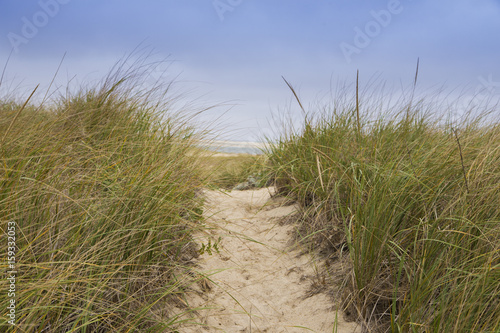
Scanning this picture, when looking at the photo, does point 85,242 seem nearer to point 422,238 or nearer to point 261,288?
point 261,288

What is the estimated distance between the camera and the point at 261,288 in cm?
277

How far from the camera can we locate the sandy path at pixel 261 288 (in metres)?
2.34

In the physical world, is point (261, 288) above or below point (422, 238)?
below

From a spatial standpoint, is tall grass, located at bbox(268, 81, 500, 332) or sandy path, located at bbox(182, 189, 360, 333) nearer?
tall grass, located at bbox(268, 81, 500, 332)

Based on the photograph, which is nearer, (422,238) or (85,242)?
(85,242)

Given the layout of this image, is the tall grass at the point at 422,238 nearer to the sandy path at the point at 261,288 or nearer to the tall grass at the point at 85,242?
the sandy path at the point at 261,288

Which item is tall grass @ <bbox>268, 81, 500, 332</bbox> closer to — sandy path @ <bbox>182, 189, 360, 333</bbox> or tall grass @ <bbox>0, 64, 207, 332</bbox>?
sandy path @ <bbox>182, 189, 360, 333</bbox>

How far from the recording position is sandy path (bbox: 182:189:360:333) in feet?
7.69

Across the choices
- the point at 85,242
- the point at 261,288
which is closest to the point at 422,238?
the point at 261,288

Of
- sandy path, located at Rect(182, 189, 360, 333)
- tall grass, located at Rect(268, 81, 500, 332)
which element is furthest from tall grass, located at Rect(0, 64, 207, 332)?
tall grass, located at Rect(268, 81, 500, 332)

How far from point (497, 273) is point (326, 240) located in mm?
1331

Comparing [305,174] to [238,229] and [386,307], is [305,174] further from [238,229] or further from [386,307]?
[386,307]

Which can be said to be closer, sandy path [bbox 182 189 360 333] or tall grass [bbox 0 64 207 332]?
tall grass [bbox 0 64 207 332]

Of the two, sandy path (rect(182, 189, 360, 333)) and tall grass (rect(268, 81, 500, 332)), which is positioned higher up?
tall grass (rect(268, 81, 500, 332))
